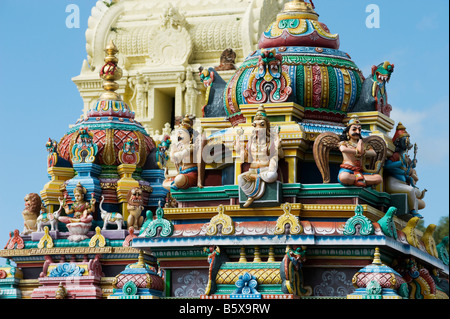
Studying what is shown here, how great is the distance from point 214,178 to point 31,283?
21.1 feet

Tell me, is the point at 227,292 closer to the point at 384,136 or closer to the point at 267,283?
the point at 267,283

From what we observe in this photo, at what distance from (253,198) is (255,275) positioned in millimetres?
1787

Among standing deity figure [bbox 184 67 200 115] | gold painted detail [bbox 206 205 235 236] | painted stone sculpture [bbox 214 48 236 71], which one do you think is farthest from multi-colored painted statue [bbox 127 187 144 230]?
standing deity figure [bbox 184 67 200 115]

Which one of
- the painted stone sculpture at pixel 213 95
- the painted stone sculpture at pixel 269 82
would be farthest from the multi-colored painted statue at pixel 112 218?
the painted stone sculpture at pixel 269 82

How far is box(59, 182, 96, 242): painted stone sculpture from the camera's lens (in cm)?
4100

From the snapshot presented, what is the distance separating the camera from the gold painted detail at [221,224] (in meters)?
35.6

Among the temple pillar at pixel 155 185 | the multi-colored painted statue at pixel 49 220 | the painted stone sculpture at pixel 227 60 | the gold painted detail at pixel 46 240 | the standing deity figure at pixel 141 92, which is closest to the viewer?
the gold painted detail at pixel 46 240

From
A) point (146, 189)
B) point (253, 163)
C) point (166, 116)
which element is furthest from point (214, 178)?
point (166, 116)

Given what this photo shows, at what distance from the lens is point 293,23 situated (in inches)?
1528

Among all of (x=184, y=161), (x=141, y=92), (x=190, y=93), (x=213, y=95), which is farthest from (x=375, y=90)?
(x=141, y=92)

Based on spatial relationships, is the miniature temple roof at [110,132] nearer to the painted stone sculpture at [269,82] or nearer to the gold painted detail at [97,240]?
the gold painted detail at [97,240]

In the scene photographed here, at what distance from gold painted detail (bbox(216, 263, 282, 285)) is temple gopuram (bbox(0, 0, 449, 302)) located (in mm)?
30

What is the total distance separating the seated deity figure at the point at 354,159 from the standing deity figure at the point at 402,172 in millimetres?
1771

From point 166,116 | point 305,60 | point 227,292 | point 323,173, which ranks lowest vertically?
point 227,292
